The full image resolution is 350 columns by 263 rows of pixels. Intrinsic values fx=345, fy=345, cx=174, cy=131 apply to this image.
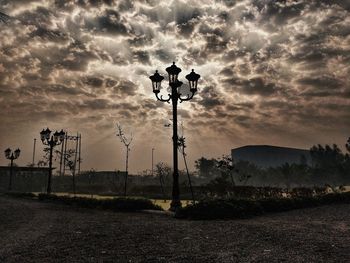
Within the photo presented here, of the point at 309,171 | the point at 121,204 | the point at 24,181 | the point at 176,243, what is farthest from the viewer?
the point at 309,171

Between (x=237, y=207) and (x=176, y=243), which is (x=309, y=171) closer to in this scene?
(x=237, y=207)

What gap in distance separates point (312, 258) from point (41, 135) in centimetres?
2680

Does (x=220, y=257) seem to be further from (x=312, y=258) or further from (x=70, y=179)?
(x=70, y=179)

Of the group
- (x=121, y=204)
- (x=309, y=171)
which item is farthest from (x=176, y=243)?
(x=309, y=171)

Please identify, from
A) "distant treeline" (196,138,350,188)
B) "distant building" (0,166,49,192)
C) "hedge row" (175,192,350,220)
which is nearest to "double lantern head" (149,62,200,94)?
"hedge row" (175,192,350,220)

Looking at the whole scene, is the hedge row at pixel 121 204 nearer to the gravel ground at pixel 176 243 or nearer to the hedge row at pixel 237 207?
the hedge row at pixel 237 207

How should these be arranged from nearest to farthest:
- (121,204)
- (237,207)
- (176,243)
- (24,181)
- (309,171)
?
(176,243), (237,207), (121,204), (24,181), (309,171)

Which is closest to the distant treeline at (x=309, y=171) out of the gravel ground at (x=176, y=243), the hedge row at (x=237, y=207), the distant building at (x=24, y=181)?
the distant building at (x=24, y=181)

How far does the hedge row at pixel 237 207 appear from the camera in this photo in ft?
37.1

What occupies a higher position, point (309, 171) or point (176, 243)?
point (309, 171)

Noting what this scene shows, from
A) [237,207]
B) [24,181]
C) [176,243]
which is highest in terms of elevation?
[24,181]

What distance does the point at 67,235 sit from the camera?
791cm

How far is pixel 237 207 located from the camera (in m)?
12.0

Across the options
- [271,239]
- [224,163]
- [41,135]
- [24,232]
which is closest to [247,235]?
[271,239]
